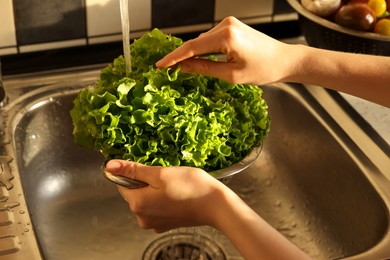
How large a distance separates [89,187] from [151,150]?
0.43m

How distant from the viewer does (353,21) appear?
128 cm

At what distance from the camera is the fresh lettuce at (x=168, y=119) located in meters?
0.98

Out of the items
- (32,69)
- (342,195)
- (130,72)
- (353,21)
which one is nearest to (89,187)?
(32,69)

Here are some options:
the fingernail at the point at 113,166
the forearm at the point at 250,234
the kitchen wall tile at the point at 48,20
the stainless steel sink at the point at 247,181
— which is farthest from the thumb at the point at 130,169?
the kitchen wall tile at the point at 48,20

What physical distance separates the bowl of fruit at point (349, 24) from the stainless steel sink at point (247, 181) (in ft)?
0.47

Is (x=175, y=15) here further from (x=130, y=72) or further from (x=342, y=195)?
(x=342, y=195)

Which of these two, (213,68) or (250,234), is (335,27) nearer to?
(213,68)

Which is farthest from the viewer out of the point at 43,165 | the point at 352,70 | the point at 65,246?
the point at 43,165

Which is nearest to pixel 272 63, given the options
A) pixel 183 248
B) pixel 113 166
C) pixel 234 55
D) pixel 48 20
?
pixel 234 55

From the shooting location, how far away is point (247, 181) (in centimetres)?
142

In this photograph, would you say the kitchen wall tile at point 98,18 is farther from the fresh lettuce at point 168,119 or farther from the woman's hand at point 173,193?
the woman's hand at point 173,193

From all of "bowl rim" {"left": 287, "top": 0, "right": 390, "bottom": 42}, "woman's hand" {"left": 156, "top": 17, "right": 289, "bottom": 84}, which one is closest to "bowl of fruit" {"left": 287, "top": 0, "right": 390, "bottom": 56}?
"bowl rim" {"left": 287, "top": 0, "right": 390, "bottom": 42}

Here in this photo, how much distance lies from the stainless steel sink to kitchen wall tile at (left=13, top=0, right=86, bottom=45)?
85 millimetres

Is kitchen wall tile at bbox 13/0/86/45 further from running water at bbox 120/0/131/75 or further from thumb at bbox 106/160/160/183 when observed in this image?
thumb at bbox 106/160/160/183
